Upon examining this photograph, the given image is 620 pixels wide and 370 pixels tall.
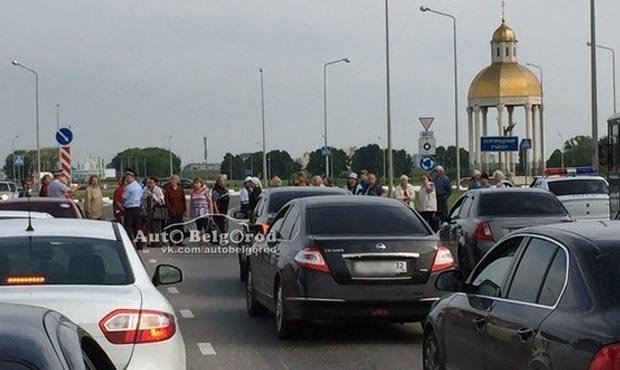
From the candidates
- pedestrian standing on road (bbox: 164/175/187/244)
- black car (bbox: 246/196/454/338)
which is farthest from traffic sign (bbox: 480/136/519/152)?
black car (bbox: 246/196/454/338)

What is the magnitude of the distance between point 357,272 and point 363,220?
0.97m

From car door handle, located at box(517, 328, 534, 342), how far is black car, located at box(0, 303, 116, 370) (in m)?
2.42

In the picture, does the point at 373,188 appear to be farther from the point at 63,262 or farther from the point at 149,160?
the point at 149,160

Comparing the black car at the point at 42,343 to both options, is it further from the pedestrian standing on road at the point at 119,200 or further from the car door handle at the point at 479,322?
the pedestrian standing on road at the point at 119,200

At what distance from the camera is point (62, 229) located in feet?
24.9

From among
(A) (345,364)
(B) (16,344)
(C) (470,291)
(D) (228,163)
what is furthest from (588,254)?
(D) (228,163)

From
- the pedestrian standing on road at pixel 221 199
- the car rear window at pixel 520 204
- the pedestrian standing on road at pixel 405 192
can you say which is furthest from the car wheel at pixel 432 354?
the pedestrian standing on road at pixel 221 199

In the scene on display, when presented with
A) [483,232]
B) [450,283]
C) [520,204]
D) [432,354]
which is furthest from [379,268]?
[520,204]

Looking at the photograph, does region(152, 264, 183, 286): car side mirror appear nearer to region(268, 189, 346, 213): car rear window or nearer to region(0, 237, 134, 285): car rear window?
region(0, 237, 134, 285): car rear window

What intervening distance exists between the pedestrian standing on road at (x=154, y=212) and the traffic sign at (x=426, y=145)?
7.94 m

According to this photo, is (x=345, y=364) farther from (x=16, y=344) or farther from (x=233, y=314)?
(x=16, y=344)

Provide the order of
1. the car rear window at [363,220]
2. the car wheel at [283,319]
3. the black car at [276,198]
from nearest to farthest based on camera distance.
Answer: the car wheel at [283,319], the car rear window at [363,220], the black car at [276,198]

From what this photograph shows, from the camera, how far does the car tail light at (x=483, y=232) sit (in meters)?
16.2

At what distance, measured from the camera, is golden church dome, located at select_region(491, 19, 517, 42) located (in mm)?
88188
